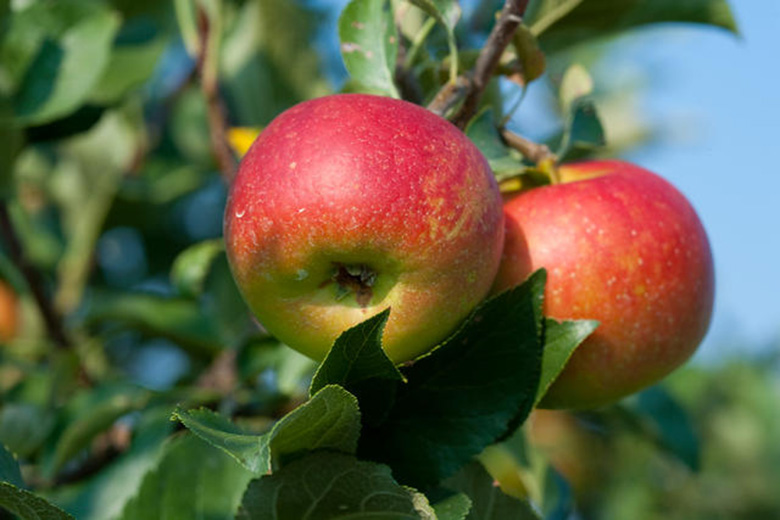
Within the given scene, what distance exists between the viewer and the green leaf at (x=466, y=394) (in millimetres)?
661

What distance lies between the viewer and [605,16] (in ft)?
3.35

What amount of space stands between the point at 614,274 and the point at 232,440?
0.33 m

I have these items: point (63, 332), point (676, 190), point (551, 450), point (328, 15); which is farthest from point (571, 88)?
point (551, 450)

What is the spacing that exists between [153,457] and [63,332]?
0.48 metres

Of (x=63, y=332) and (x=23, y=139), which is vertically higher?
(x=23, y=139)

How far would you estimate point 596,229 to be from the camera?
0.71 metres

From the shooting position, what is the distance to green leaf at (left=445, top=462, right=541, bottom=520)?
70cm

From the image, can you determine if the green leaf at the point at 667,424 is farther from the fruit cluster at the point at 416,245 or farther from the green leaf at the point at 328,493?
the green leaf at the point at 328,493

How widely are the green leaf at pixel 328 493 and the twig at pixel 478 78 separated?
0.95 ft

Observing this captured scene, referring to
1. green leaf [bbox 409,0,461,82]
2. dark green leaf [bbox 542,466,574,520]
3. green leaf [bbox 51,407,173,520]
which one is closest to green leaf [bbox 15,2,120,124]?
green leaf [bbox 51,407,173,520]

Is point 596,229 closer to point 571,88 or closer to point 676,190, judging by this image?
point 676,190

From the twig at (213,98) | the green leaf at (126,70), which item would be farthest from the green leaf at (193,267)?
the green leaf at (126,70)

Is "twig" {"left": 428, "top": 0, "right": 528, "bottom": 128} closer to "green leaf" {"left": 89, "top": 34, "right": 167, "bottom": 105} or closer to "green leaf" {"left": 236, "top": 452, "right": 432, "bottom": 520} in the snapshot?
"green leaf" {"left": 236, "top": 452, "right": 432, "bottom": 520}

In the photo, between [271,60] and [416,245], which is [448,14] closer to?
[416,245]
